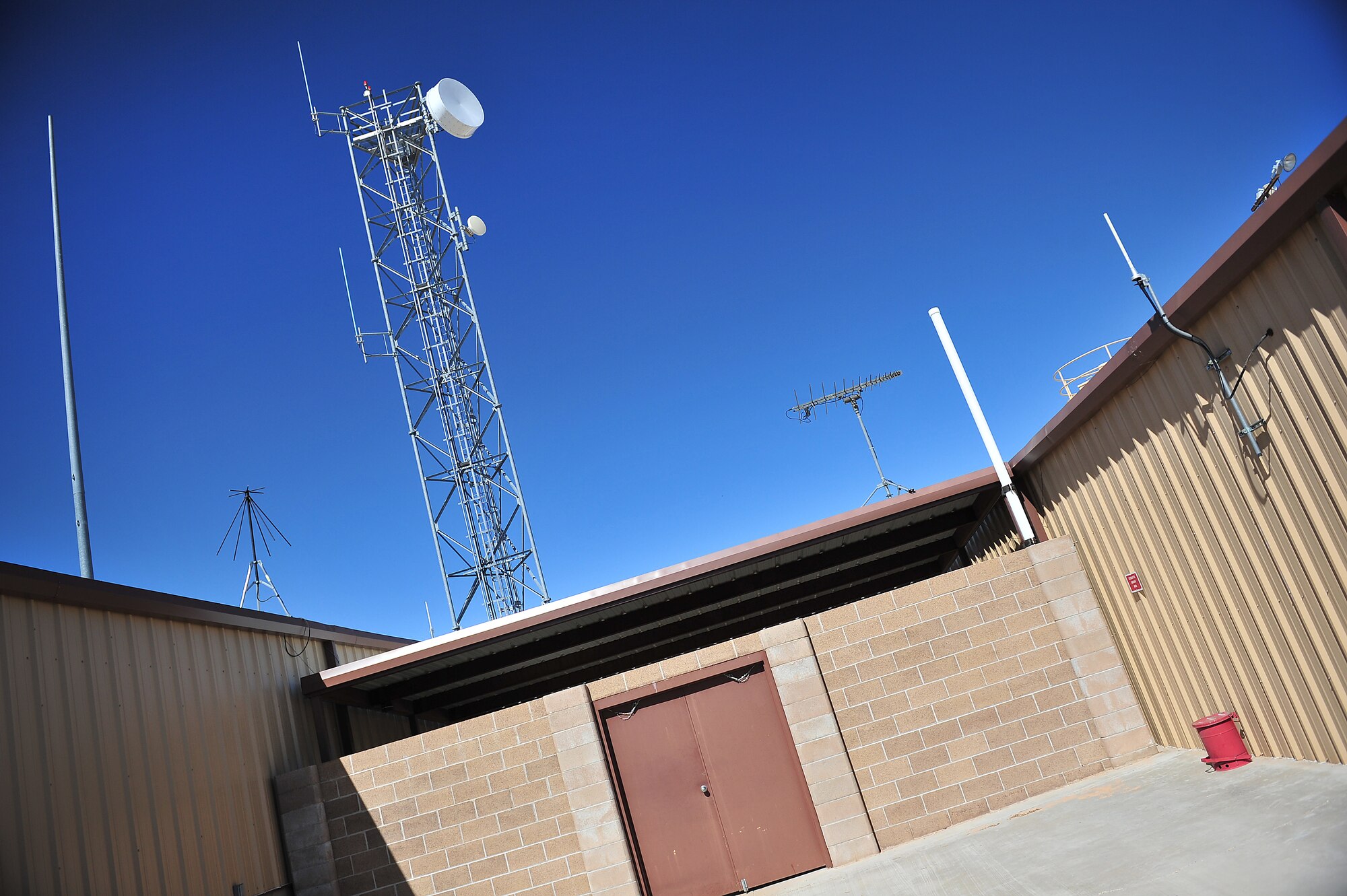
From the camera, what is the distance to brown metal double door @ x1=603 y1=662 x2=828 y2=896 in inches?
333

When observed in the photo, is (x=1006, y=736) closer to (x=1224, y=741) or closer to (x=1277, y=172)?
(x=1224, y=741)

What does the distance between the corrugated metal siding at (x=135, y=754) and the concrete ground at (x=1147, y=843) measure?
209 inches

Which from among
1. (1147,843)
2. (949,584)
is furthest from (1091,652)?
(1147,843)

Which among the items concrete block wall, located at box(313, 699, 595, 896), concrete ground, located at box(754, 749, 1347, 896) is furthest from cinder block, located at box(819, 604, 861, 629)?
concrete block wall, located at box(313, 699, 595, 896)

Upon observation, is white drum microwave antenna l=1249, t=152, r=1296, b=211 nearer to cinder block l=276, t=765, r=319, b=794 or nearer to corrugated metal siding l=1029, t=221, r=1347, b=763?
corrugated metal siding l=1029, t=221, r=1347, b=763

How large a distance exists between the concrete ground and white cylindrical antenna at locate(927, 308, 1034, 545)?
2.67 meters

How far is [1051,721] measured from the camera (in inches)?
333

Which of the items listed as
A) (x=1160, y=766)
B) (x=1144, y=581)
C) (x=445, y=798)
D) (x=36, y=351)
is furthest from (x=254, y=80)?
(x=1160, y=766)

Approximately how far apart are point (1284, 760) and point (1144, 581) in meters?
1.87

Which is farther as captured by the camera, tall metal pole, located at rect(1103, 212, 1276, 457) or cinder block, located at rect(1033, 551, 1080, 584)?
cinder block, located at rect(1033, 551, 1080, 584)

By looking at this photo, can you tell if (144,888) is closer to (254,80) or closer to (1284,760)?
(1284,760)

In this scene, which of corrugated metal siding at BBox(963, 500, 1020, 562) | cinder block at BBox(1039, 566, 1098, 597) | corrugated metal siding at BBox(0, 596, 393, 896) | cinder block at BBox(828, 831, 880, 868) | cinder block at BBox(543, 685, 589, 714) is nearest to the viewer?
corrugated metal siding at BBox(0, 596, 393, 896)

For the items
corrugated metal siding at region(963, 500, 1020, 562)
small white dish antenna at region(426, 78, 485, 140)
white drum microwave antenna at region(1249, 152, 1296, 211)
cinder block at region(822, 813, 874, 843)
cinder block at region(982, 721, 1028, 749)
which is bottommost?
cinder block at region(822, 813, 874, 843)

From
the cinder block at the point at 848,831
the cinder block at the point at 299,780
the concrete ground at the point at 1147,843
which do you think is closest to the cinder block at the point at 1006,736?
the concrete ground at the point at 1147,843
